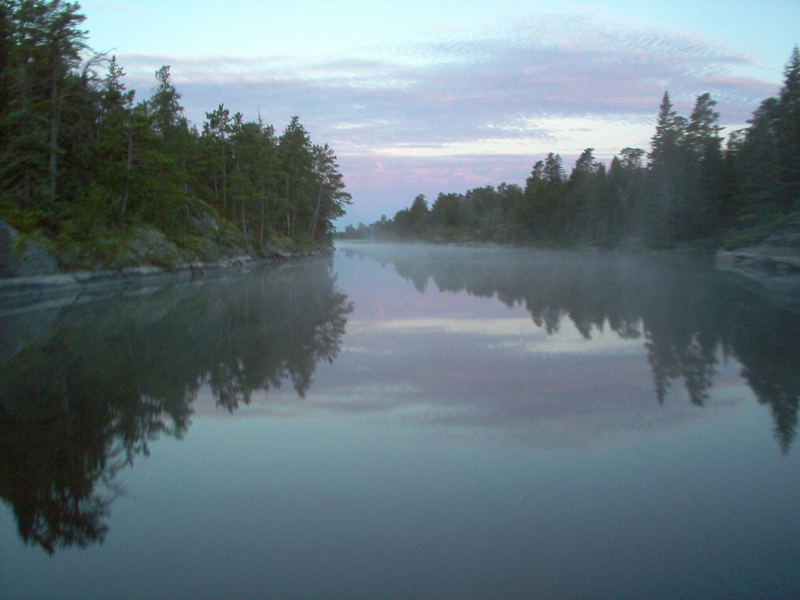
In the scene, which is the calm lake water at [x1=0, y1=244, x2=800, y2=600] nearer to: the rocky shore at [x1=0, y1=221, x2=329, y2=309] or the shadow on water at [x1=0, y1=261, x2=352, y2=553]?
the shadow on water at [x1=0, y1=261, x2=352, y2=553]

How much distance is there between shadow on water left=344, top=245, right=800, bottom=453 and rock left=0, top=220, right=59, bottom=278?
44.0 feet

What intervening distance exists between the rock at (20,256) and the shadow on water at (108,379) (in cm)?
523

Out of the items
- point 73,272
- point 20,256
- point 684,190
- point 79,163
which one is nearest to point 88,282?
point 73,272

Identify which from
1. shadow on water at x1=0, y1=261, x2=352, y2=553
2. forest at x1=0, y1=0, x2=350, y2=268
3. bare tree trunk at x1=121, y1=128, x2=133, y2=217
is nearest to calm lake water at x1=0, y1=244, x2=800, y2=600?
shadow on water at x1=0, y1=261, x2=352, y2=553

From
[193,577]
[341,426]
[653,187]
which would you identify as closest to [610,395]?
[341,426]

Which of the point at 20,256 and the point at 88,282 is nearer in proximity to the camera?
the point at 20,256

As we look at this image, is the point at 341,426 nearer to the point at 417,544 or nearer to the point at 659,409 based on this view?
the point at 417,544

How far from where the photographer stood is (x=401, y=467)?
5.59 meters

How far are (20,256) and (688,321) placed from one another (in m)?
20.7

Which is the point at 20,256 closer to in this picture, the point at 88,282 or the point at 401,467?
the point at 88,282

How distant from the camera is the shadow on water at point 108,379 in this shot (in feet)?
17.1

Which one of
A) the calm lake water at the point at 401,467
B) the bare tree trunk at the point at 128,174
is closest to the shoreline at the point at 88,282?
the bare tree trunk at the point at 128,174

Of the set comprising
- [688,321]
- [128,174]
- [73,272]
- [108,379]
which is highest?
[128,174]

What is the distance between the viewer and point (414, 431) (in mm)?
6633
